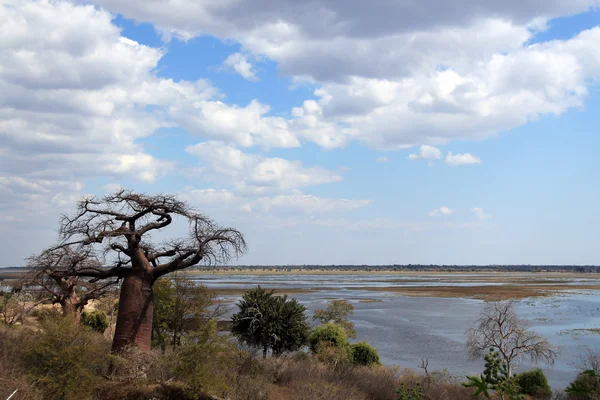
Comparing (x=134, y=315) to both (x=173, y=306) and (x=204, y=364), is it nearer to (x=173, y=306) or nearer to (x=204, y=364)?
(x=204, y=364)

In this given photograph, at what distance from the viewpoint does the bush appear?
2358 centimetres

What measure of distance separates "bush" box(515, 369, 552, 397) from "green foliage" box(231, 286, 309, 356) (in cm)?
1010

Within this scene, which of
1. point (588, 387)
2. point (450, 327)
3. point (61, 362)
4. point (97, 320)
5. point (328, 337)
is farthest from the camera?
point (450, 327)

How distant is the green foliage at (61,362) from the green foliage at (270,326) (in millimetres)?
11977

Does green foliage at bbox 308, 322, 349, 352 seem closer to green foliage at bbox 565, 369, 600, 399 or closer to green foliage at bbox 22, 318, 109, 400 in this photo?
green foliage at bbox 565, 369, 600, 399

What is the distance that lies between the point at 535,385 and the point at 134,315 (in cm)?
1813

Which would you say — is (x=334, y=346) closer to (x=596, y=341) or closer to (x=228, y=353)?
(x=228, y=353)

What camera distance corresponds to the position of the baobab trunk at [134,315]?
1495 cm

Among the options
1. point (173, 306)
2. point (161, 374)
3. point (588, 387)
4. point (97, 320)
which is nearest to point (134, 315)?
point (161, 374)

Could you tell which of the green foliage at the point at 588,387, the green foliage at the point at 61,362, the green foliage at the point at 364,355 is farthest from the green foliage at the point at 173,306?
the green foliage at the point at 588,387

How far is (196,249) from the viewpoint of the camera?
50.1ft

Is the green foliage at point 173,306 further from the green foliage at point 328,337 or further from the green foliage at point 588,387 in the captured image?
the green foliage at point 588,387

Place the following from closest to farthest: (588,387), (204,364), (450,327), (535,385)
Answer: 1. (588,387)
2. (204,364)
3. (535,385)
4. (450,327)

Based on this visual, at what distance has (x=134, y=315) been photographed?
15.1m
